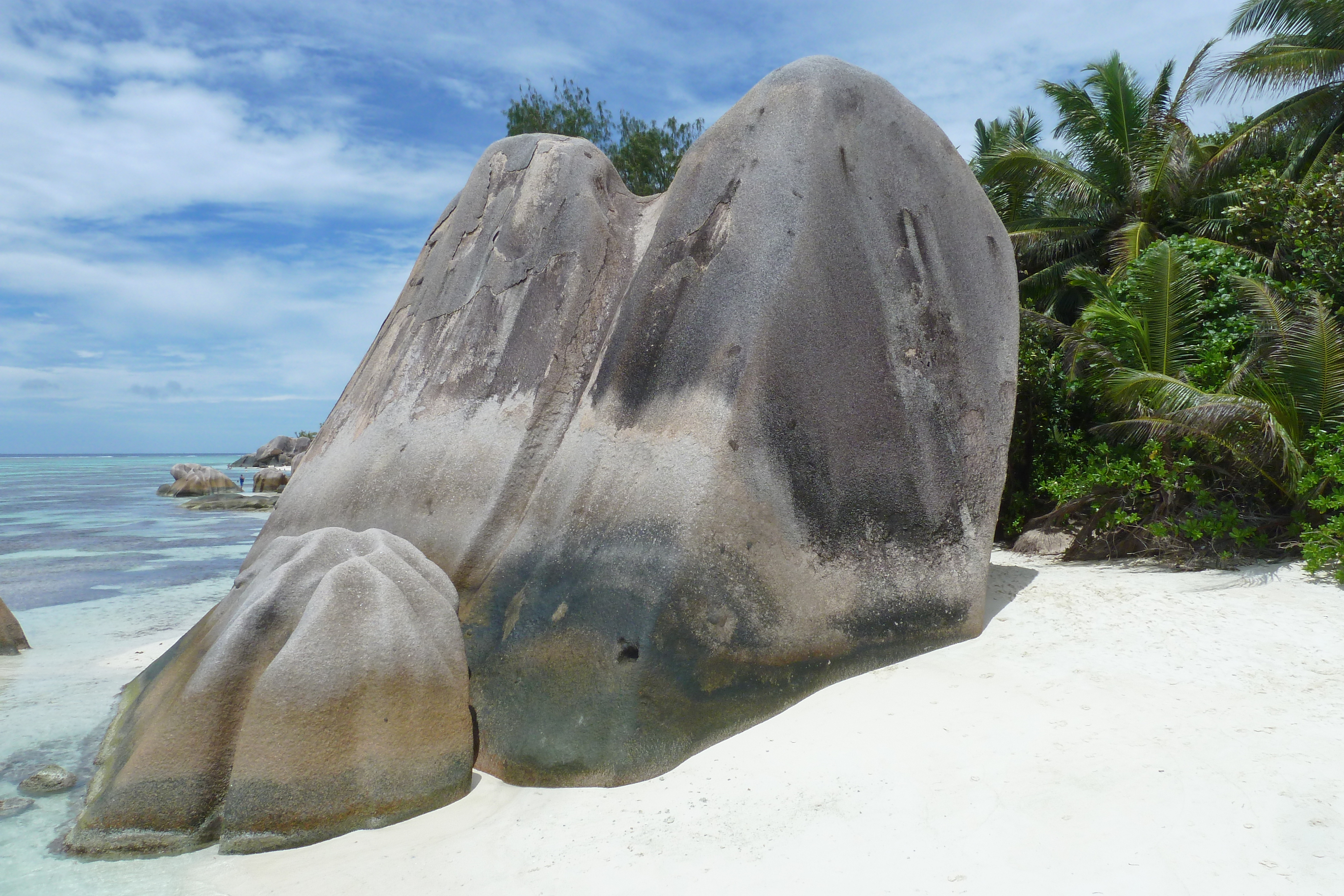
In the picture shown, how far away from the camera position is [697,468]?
13.9 feet

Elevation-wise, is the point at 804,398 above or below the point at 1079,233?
below

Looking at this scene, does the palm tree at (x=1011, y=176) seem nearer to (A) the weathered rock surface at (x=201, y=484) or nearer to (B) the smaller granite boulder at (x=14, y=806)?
(B) the smaller granite boulder at (x=14, y=806)

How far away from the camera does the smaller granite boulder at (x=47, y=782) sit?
444 cm

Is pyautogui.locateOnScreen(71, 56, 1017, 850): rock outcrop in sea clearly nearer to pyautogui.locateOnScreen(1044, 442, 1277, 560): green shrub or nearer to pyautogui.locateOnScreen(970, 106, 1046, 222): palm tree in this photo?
pyautogui.locateOnScreen(1044, 442, 1277, 560): green shrub

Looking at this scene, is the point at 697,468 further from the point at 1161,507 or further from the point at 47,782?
the point at 1161,507

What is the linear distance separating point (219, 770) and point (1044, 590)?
182 inches

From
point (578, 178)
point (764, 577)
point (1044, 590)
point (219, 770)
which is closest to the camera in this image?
point (219, 770)

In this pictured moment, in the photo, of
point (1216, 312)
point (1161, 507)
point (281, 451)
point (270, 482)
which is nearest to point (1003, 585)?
point (1161, 507)

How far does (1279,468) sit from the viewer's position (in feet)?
21.0

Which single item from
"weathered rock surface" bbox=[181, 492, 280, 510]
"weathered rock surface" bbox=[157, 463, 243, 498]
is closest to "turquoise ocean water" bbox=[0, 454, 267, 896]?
"weathered rock surface" bbox=[181, 492, 280, 510]

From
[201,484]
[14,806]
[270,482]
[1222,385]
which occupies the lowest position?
[14,806]

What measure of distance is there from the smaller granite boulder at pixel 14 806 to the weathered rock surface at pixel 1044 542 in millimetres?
7251

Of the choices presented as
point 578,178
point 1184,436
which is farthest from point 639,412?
point 1184,436

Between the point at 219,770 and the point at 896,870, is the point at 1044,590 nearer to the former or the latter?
the point at 896,870
